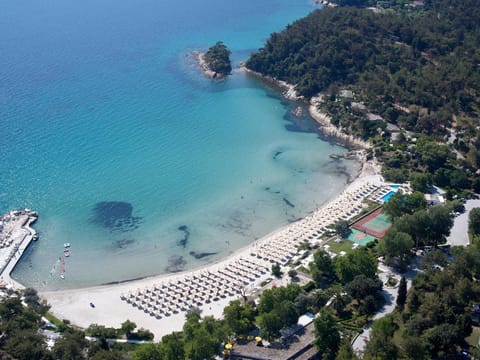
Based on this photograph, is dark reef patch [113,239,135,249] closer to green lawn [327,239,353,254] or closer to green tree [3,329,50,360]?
green tree [3,329,50,360]

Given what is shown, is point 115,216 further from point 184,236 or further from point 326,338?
point 326,338

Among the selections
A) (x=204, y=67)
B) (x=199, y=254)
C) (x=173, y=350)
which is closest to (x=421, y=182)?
(x=199, y=254)

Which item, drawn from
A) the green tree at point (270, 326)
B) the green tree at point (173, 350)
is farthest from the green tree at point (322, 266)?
the green tree at point (173, 350)

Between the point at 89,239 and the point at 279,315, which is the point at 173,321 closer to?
the point at 279,315

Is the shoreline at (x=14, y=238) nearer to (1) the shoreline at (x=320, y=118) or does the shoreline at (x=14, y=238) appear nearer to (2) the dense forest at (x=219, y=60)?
(1) the shoreline at (x=320, y=118)

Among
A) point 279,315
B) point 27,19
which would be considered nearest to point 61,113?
point 279,315
